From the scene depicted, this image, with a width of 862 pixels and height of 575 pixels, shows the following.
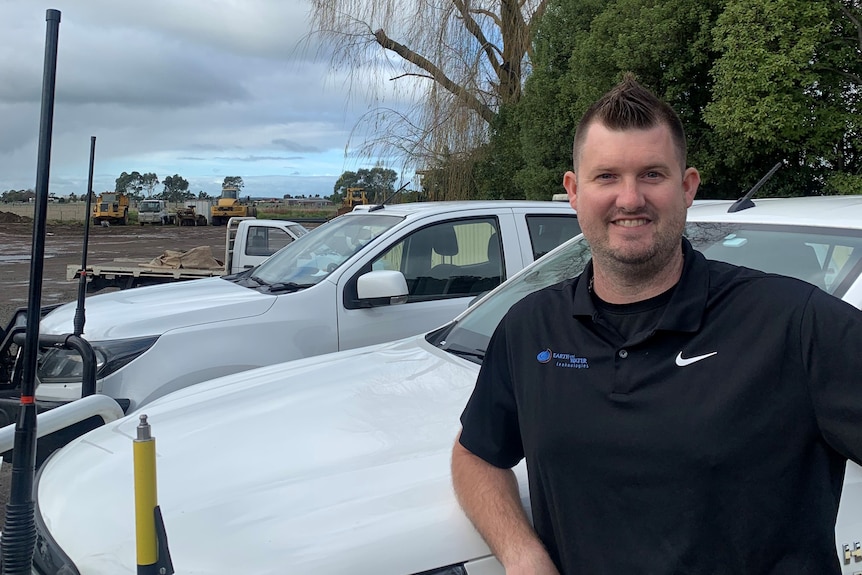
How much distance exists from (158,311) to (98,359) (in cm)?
46

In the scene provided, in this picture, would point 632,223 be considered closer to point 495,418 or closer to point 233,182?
point 495,418

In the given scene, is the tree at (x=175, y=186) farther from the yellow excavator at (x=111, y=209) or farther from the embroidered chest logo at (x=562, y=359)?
A: the embroidered chest logo at (x=562, y=359)

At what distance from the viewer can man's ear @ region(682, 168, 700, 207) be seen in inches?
73.0

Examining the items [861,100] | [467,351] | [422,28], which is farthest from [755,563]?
[422,28]

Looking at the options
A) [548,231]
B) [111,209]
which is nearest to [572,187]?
[548,231]

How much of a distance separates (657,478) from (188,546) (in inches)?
40.5

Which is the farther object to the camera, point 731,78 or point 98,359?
point 731,78

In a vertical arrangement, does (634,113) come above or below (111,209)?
below

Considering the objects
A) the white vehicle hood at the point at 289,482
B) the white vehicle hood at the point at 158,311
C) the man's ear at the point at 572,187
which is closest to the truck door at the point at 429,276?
the white vehicle hood at the point at 158,311

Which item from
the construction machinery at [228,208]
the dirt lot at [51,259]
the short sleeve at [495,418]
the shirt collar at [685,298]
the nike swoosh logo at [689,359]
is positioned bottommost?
the dirt lot at [51,259]

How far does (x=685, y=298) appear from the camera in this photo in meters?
1.69

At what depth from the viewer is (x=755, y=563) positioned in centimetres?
148

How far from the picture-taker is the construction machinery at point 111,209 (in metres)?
48.9

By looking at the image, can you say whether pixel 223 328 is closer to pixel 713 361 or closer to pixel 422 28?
pixel 713 361
